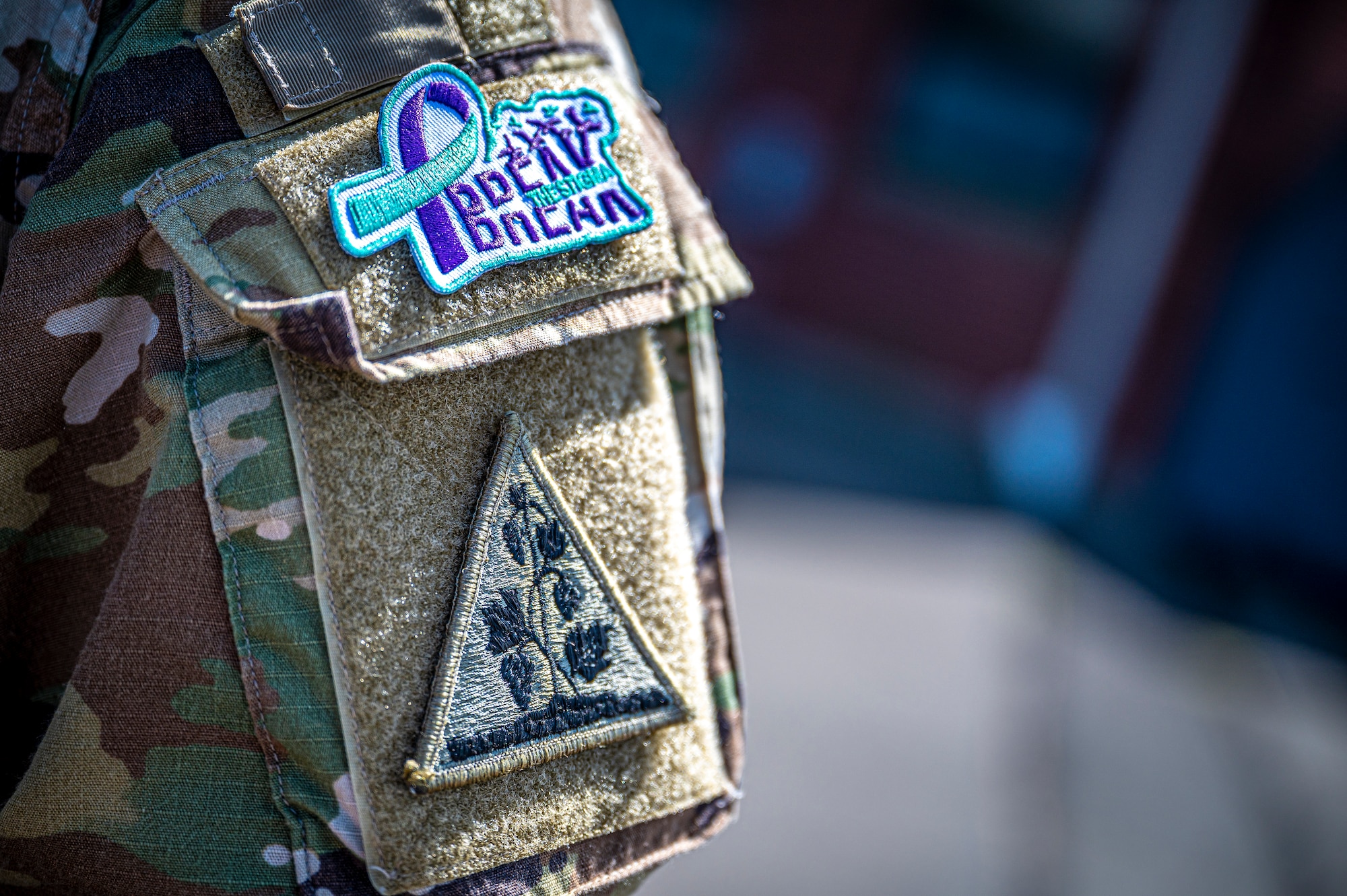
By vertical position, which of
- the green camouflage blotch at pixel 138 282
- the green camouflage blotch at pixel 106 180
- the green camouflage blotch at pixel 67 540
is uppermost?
the green camouflage blotch at pixel 106 180

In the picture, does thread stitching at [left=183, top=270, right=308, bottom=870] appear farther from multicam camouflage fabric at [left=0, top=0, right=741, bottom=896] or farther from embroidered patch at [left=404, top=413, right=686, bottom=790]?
embroidered patch at [left=404, top=413, right=686, bottom=790]

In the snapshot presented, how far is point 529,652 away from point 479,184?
1.19ft

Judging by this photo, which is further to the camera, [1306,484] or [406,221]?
[1306,484]

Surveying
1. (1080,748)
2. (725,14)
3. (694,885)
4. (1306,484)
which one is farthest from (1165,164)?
(694,885)

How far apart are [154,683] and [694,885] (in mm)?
2183

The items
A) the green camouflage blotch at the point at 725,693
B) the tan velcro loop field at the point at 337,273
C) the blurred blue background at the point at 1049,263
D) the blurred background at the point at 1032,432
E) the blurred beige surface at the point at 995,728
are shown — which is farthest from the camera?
the blurred blue background at the point at 1049,263

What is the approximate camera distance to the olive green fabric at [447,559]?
28.1 inches

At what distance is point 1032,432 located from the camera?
5.12 m

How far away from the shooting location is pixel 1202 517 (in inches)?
187

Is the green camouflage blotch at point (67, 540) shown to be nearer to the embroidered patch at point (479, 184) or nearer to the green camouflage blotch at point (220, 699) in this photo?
the green camouflage blotch at point (220, 699)

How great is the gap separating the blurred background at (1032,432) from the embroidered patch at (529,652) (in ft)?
7.13

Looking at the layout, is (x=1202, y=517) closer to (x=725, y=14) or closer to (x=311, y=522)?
(x=725, y=14)

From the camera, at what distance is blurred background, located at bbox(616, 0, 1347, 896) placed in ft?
10.3

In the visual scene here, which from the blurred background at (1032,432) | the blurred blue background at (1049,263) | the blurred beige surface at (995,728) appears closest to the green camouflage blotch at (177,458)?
the blurred beige surface at (995,728)
